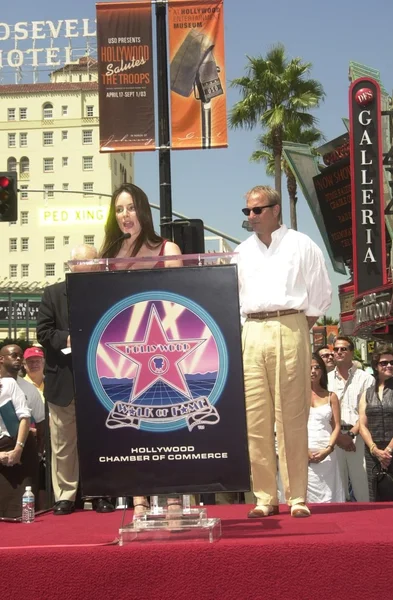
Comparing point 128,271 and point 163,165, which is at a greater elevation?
point 163,165

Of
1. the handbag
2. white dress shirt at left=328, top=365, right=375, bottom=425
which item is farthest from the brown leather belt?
white dress shirt at left=328, top=365, right=375, bottom=425

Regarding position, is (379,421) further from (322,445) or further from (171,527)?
(171,527)

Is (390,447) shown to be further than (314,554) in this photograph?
Yes

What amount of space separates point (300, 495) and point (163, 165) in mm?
5980

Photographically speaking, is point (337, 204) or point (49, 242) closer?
point (337, 204)

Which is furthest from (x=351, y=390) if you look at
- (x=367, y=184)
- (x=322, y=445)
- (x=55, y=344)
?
(x=367, y=184)

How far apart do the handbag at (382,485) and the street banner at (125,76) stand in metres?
4.46

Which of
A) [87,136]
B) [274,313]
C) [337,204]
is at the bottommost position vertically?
[274,313]

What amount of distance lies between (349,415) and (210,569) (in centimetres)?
657

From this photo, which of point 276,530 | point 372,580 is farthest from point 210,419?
point 372,580

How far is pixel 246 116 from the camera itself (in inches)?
1720

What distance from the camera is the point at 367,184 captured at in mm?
32750

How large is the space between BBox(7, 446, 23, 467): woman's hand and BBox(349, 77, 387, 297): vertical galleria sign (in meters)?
25.8

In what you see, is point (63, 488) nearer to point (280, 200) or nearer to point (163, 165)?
point (280, 200)
